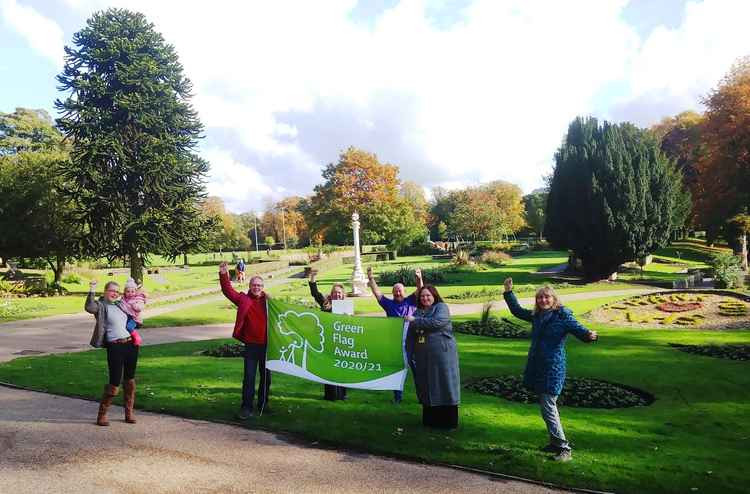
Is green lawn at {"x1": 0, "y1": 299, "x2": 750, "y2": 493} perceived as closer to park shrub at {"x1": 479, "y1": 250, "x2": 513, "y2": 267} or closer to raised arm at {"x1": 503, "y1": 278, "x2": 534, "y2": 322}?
raised arm at {"x1": 503, "y1": 278, "x2": 534, "y2": 322}

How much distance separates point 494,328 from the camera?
58.3ft

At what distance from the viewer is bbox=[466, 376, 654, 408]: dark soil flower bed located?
9.34 m

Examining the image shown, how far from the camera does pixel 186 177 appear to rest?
35.3 metres

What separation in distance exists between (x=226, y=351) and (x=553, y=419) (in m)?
10.2

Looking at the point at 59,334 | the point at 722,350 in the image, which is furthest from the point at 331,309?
the point at 59,334

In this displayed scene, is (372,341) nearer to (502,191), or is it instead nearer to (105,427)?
(105,427)

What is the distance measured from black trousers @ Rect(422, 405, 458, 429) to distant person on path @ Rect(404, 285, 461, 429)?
16 cm

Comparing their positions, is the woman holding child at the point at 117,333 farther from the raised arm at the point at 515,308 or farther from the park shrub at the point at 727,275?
the park shrub at the point at 727,275

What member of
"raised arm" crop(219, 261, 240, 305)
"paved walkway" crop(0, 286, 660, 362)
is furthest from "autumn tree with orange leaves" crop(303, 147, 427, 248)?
"raised arm" crop(219, 261, 240, 305)

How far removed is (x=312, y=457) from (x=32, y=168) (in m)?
39.0

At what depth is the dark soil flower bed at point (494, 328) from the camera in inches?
674

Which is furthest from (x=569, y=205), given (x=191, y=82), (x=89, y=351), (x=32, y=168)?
(x=32, y=168)

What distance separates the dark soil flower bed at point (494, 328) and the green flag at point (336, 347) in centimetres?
963

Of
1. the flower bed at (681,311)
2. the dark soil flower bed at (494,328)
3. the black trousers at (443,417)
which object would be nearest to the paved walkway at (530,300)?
the flower bed at (681,311)
